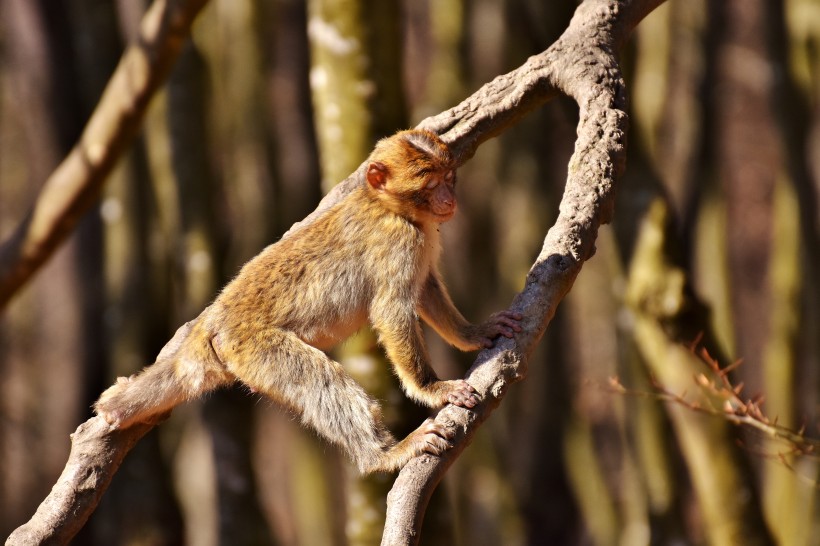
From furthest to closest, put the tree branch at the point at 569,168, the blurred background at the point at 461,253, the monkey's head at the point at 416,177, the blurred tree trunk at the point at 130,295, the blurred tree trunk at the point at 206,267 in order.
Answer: the blurred tree trunk at the point at 130,295 → the blurred tree trunk at the point at 206,267 → the blurred background at the point at 461,253 → the monkey's head at the point at 416,177 → the tree branch at the point at 569,168

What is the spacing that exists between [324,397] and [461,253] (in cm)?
912

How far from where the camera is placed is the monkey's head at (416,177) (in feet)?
19.0

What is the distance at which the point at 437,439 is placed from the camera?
449cm

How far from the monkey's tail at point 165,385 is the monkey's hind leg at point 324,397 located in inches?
7.4

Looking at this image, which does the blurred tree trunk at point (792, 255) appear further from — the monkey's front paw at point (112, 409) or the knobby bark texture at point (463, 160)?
the monkey's front paw at point (112, 409)

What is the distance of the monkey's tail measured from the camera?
516 cm

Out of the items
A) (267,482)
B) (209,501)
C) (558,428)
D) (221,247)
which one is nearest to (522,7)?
(221,247)

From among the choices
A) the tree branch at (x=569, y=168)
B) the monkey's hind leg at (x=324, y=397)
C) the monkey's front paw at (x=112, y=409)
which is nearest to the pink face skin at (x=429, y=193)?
the tree branch at (x=569, y=168)

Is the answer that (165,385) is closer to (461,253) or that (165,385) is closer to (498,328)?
(498,328)

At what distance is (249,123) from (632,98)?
4578 mm

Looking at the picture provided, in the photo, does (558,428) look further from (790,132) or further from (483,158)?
(790,132)

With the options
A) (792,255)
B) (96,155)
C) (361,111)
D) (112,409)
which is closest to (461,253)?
(792,255)

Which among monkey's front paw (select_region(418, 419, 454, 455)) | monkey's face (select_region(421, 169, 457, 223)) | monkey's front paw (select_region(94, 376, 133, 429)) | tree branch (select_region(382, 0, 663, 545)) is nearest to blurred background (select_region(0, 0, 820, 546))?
tree branch (select_region(382, 0, 663, 545))

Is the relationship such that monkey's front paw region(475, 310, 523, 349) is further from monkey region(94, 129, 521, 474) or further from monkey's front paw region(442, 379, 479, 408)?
monkey's front paw region(442, 379, 479, 408)
